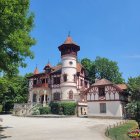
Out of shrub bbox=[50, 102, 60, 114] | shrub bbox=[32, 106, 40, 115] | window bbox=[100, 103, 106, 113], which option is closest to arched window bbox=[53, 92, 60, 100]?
shrub bbox=[50, 102, 60, 114]

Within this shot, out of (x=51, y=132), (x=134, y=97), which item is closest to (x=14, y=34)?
(x=51, y=132)

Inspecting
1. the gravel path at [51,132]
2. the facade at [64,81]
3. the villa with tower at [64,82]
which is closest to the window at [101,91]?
the villa with tower at [64,82]

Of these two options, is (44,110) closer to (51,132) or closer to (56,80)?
(56,80)

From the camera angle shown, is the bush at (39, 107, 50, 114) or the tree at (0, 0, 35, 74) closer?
the tree at (0, 0, 35, 74)

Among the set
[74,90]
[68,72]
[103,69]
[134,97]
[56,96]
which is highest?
[103,69]

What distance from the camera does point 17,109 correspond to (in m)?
Answer: 44.9

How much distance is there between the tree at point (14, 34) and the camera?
1289 centimetres

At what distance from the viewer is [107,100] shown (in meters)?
38.1

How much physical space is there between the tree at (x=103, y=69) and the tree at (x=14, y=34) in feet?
160

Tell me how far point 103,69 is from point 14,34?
2074 inches

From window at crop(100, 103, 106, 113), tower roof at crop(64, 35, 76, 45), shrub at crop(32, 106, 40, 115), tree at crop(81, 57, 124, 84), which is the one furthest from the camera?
tree at crop(81, 57, 124, 84)

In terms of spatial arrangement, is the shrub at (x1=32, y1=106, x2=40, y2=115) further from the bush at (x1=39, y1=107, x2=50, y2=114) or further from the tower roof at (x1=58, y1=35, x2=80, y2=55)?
the tower roof at (x1=58, y1=35, x2=80, y2=55)

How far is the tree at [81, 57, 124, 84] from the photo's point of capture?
6475 cm

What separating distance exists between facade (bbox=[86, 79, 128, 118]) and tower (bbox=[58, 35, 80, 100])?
22.5 ft
